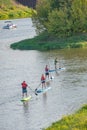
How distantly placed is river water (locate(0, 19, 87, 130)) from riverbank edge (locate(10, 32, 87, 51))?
2910 mm

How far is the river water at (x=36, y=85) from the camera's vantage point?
36875mm

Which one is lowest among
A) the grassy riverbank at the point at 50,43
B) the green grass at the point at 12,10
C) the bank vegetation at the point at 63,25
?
the green grass at the point at 12,10

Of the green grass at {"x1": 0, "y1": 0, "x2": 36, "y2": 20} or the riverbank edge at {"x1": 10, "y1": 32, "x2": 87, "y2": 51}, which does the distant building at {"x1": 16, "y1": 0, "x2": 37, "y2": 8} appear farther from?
the riverbank edge at {"x1": 10, "y1": 32, "x2": 87, "y2": 51}

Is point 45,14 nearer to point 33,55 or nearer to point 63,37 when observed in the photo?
point 63,37

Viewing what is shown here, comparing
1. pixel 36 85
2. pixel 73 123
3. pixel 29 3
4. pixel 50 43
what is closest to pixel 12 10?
pixel 29 3

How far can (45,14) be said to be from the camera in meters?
88.3

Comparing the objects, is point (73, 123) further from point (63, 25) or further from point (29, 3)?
point (29, 3)

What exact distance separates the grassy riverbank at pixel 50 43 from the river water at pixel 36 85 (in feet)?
9.68

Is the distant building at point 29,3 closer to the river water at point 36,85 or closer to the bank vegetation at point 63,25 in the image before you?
the bank vegetation at point 63,25

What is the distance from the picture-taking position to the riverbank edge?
78.5 meters

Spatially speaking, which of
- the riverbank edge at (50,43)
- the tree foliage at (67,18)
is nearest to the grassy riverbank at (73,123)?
the riverbank edge at (50,43)

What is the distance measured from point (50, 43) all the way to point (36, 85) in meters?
31.7

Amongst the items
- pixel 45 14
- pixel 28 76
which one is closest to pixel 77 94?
pixel 28 76

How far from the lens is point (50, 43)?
80.7 meters
